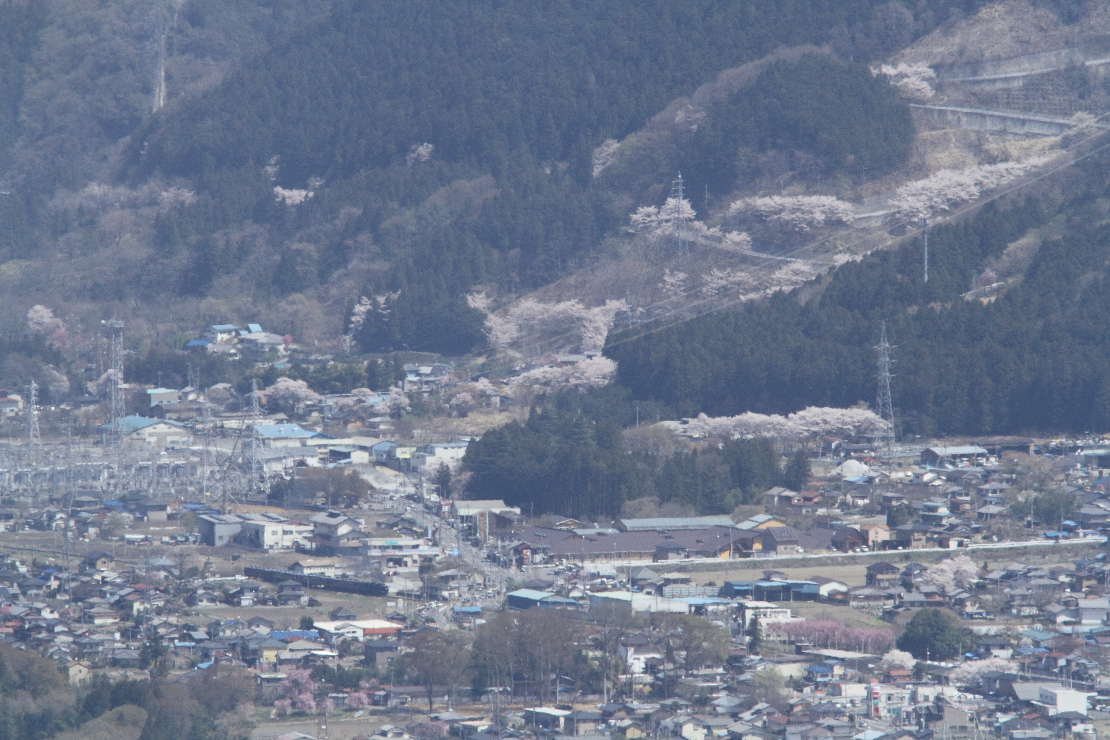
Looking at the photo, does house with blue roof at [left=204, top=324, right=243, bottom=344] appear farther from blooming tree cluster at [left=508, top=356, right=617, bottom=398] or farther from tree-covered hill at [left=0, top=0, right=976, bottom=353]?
blooming tree cluster at [left=508, top=356, right=617, bottom=398]

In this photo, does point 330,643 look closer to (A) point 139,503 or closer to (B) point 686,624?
(B) point 686,624

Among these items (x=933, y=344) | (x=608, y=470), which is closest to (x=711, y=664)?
(x=608, y=470)

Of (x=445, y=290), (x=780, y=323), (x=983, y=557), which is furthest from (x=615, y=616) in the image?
(x=445, y=290)

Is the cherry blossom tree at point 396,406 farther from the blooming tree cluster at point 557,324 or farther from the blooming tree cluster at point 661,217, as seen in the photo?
the blooming tree cluster at point 661,217

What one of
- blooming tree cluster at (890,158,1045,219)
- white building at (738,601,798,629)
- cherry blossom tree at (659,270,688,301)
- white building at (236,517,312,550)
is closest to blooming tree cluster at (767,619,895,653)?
white building at (738,601,798,629)

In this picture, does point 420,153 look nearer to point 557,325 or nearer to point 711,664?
point 557,325

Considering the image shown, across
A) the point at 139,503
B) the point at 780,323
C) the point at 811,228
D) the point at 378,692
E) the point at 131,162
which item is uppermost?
the point at 131,162
